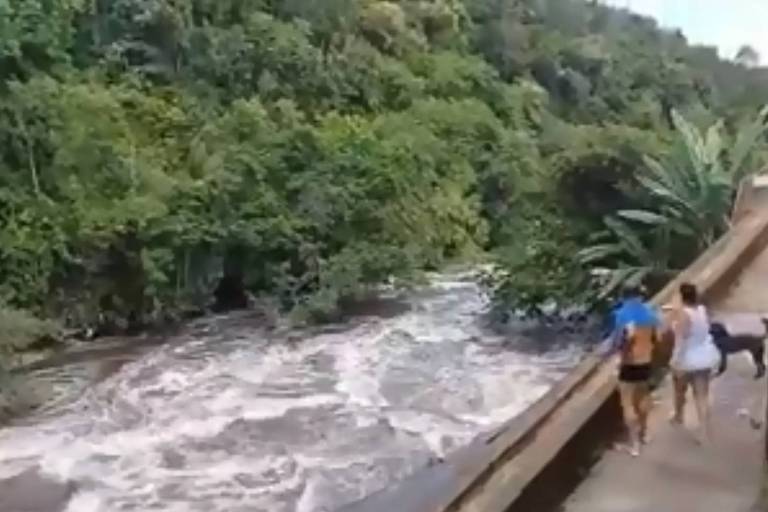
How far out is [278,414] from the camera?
15.3m

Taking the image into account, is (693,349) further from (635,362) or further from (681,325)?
(635,362)

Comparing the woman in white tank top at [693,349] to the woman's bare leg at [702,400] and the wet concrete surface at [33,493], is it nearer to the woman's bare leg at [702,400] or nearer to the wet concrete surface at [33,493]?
the woman's bare leg at [702,400]

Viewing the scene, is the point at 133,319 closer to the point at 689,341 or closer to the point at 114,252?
the point at 114,252

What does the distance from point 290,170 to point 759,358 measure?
1521 cm

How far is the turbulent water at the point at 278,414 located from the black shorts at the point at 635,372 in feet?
17.3

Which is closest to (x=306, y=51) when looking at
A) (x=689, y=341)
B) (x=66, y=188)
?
(x=66, y=188)

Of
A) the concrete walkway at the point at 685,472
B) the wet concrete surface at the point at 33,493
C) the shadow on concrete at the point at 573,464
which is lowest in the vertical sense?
the wet concrete surface at the point at 33,493

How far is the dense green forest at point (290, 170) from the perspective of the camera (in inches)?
624

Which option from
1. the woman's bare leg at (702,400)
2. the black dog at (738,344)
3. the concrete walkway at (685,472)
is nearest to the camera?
the concrete walkway at (685,472)

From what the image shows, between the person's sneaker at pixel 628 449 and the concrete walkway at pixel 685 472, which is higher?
the person's sneaker at pixel 628 449

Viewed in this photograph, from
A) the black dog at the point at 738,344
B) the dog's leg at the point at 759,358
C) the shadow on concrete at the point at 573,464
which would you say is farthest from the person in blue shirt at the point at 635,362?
the dog's leg at the point at 759,358

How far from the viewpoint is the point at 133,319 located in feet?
67.5

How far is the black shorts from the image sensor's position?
737 centimetres

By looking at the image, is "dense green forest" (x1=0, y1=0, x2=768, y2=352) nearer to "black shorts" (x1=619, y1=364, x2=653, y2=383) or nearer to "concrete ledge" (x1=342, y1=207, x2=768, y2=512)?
"concrete ledge" (x1=342, y1=207, x2=768, y2=512)
